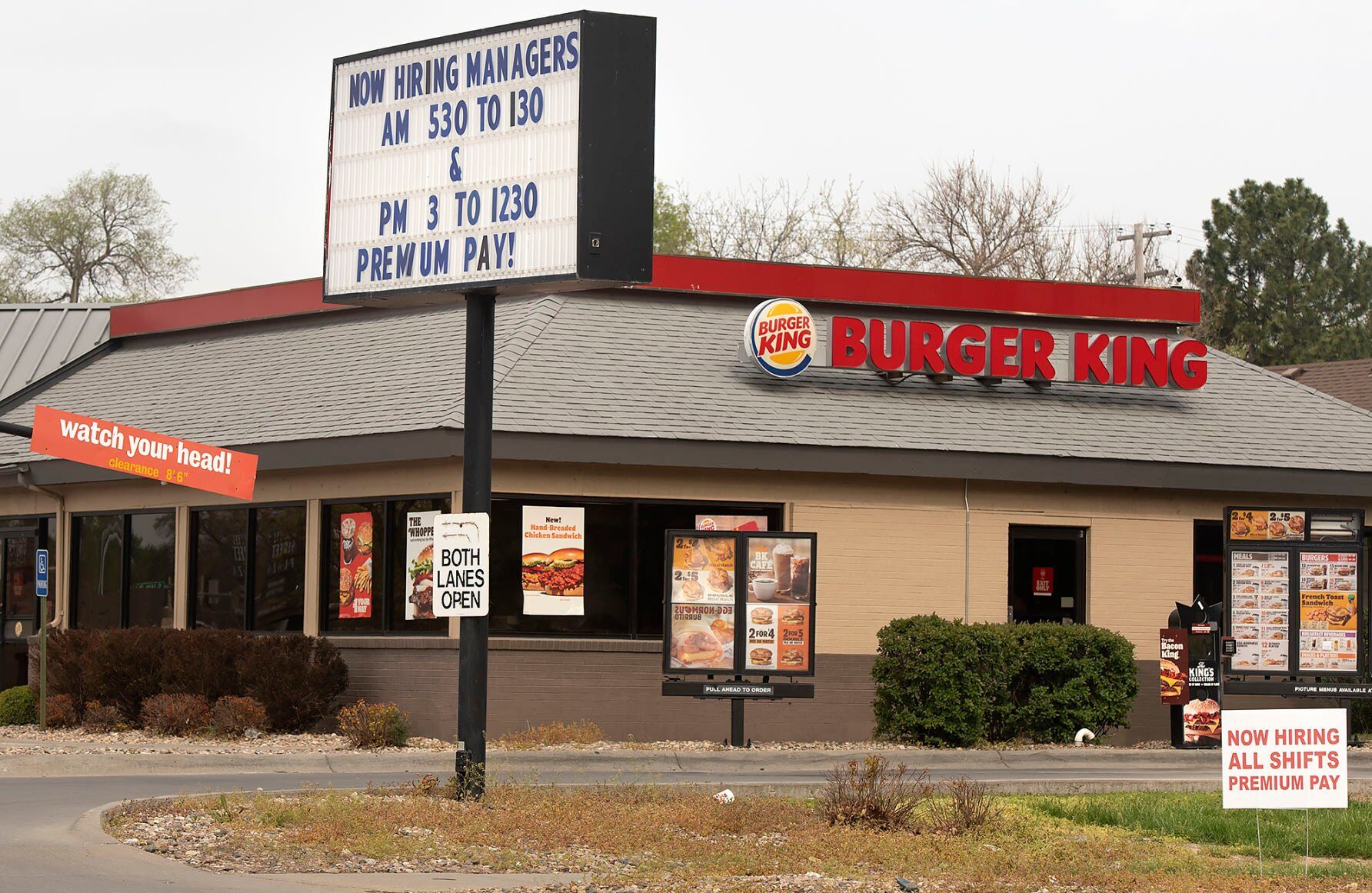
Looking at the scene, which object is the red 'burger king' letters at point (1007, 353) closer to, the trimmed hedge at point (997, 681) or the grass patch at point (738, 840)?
the trimmed hedge at point (997, 681)

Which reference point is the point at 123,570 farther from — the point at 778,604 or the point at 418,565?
the point at 778,604

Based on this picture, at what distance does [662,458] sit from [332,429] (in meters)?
4.12

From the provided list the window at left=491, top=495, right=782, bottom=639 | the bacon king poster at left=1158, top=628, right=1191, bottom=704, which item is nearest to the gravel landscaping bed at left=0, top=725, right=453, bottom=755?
the window at left=491, top=495, right=782, bottom=639

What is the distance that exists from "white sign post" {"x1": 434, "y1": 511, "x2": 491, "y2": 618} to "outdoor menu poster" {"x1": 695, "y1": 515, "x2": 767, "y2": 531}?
8.46 m

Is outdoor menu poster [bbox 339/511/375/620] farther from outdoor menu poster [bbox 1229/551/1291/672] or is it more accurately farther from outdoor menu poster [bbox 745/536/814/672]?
outdoor menu poster [bbox 1229/551/1291/672]

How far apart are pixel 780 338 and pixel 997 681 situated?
550 centimetres

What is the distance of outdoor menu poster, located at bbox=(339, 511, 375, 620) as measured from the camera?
846 inches

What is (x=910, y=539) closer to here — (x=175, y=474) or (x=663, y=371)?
(x=663, y=371)

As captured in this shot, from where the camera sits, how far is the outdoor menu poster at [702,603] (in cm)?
1939

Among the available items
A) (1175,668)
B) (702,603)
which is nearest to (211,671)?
(702,603)

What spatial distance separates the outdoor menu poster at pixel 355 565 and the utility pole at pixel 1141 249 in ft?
119

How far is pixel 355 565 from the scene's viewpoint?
21703 millimetres

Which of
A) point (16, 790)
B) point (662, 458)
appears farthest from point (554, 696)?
point (16, 790)

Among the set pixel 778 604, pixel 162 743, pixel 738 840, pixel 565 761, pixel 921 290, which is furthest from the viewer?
pixel 921 290
